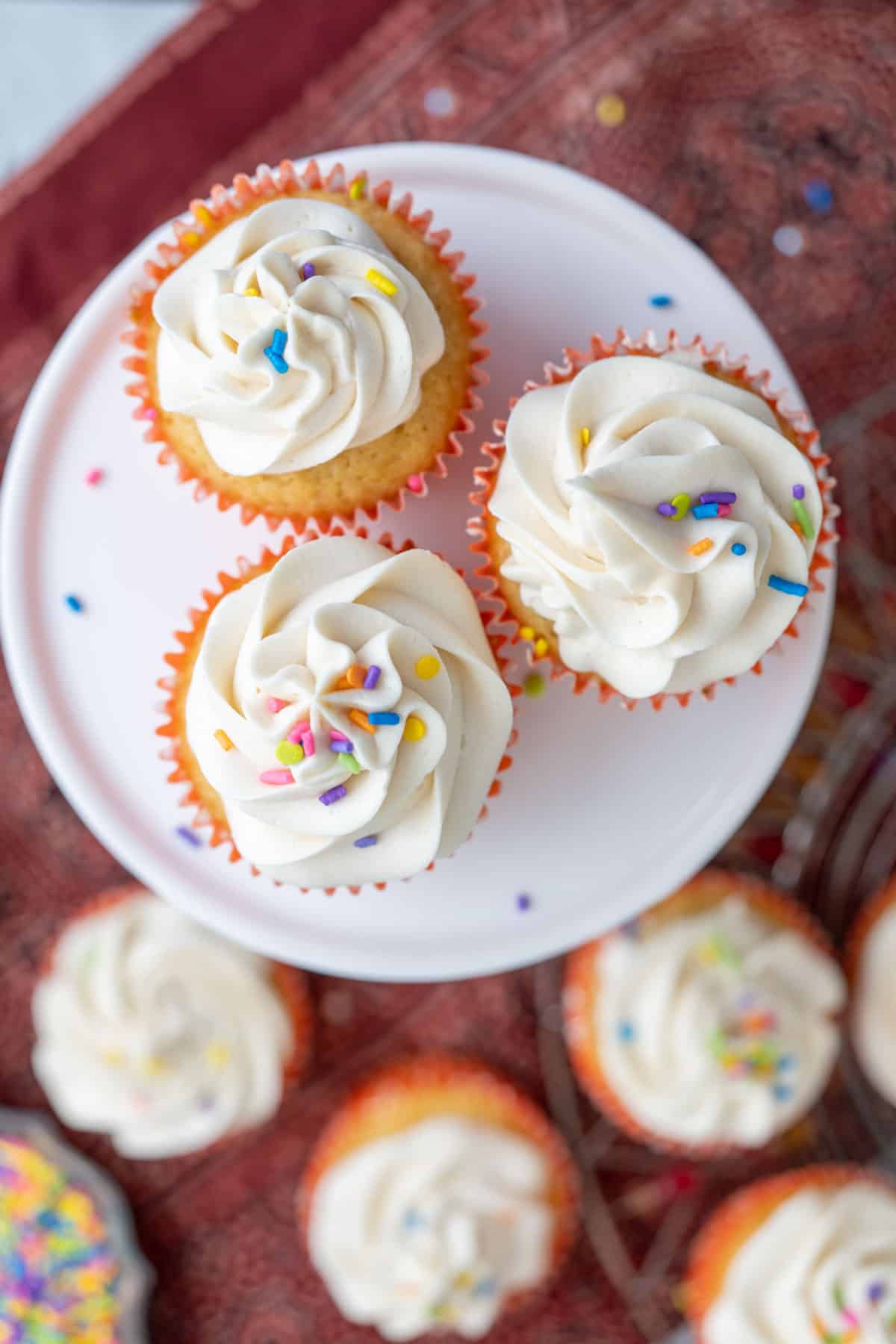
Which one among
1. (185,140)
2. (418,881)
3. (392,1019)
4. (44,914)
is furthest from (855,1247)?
(185,140)

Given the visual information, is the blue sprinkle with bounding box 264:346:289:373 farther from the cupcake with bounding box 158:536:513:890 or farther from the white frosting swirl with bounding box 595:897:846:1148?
the white frosting swirl with bounding box 595:897:846:1148

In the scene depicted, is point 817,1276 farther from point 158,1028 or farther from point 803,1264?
point 158,1028

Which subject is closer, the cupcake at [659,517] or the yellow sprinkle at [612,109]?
the cupcake at [659,517]

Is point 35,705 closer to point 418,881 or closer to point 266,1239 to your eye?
point 418,881

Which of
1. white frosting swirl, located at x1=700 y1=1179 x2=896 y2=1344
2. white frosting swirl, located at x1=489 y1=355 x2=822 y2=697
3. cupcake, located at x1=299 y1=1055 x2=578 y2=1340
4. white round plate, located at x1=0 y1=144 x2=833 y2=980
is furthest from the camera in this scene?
cupcake, located at x1=299 y1=1055 x2=578 y2=1340

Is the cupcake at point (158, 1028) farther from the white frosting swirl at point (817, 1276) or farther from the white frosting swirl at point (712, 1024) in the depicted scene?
the white frosting swirl at point (817, 1276)

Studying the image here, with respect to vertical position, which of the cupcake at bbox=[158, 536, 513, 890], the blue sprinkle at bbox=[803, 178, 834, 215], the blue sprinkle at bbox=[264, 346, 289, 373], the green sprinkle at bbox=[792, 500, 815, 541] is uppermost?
the blue sprinkle at bbox=[803, 178, 834, 215]

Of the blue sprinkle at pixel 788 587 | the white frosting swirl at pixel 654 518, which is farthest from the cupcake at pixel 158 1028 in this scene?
the blue sprinkle at pixel 788 587

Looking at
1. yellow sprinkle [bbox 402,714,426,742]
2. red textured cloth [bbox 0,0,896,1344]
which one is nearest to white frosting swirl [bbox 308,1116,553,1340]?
red textured cloth [bbox 0,0,896,1344]

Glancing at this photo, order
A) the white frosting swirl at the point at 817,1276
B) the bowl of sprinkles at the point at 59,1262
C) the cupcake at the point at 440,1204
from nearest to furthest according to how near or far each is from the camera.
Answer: the white frosting swirl at the point at 817,1276 → the cupcake at the point at 440,1204 → the bowl of sprinkles at the point at 59,1262
